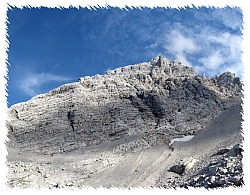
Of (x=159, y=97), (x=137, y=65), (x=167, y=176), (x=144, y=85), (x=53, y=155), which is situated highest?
(x=137, y=65)

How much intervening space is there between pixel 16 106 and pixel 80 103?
46.8ft

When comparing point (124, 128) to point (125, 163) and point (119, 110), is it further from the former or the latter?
point (125, 163)

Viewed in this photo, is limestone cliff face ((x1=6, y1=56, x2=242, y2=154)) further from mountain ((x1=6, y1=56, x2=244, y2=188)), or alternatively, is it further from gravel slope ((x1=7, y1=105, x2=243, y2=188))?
gravel slope ((x1=7, y1=105, x2=243, y2=188))

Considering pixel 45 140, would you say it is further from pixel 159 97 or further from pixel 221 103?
pixel 221 103

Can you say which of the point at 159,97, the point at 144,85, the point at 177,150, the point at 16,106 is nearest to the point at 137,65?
the point at 144,85

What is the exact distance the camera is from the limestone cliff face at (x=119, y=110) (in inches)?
1709

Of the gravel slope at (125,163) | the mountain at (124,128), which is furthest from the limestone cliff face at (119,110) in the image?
the gravel slope at (125,163)

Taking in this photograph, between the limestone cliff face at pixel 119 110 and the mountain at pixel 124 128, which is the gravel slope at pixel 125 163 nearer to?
the mountain at pixel 124 128

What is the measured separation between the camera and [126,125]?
1768 inches

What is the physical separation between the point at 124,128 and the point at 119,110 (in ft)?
15.6

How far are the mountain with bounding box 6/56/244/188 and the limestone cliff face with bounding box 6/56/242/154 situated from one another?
0.57 ft

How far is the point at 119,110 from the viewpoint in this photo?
157 ft

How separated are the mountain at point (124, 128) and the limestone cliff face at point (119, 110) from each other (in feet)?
0.57

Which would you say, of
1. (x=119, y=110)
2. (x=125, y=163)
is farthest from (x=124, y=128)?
(x=125, y=163)
